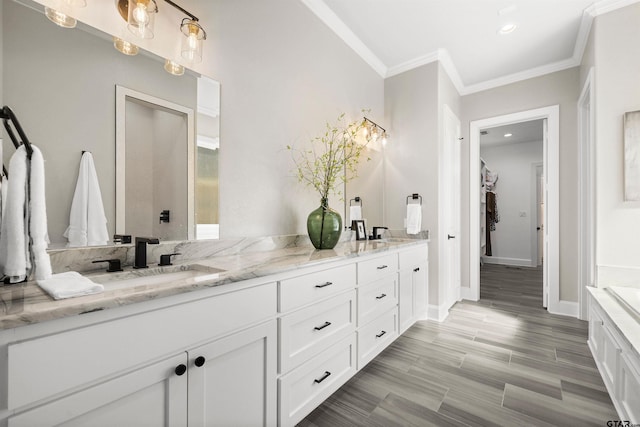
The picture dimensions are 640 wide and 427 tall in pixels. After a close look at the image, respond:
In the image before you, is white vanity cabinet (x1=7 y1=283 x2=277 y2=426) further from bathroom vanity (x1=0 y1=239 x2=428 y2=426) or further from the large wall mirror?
the large wall mirror

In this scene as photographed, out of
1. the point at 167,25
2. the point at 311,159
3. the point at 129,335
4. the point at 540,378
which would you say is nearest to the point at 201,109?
the point at 167,25

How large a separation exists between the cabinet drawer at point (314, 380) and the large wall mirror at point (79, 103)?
0.87 m

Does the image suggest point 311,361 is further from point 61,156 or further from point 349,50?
point 349,50

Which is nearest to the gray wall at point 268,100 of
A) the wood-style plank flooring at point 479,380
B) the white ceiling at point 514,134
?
the wood-style plank flooring at point 479,380

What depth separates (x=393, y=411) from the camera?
1599 mm

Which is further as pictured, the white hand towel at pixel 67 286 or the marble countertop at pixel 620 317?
the marble countertop at pixel 620 317

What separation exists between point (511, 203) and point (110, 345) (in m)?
7.30

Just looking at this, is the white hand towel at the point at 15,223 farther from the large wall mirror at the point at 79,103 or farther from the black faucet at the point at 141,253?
the black faucet at the point at 141,253

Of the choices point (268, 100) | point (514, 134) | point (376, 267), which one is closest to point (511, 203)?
point (514, 134)

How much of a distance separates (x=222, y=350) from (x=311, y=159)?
64.2 inches

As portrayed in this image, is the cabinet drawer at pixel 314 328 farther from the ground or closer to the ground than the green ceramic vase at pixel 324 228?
closer to the ground

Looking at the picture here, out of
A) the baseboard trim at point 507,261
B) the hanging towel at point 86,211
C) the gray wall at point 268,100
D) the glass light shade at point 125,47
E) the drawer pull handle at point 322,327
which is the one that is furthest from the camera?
the baseboard trim at point 507,261

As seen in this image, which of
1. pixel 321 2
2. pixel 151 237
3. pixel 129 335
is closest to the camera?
pixel 129 335

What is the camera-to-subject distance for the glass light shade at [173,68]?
1.44 metres
